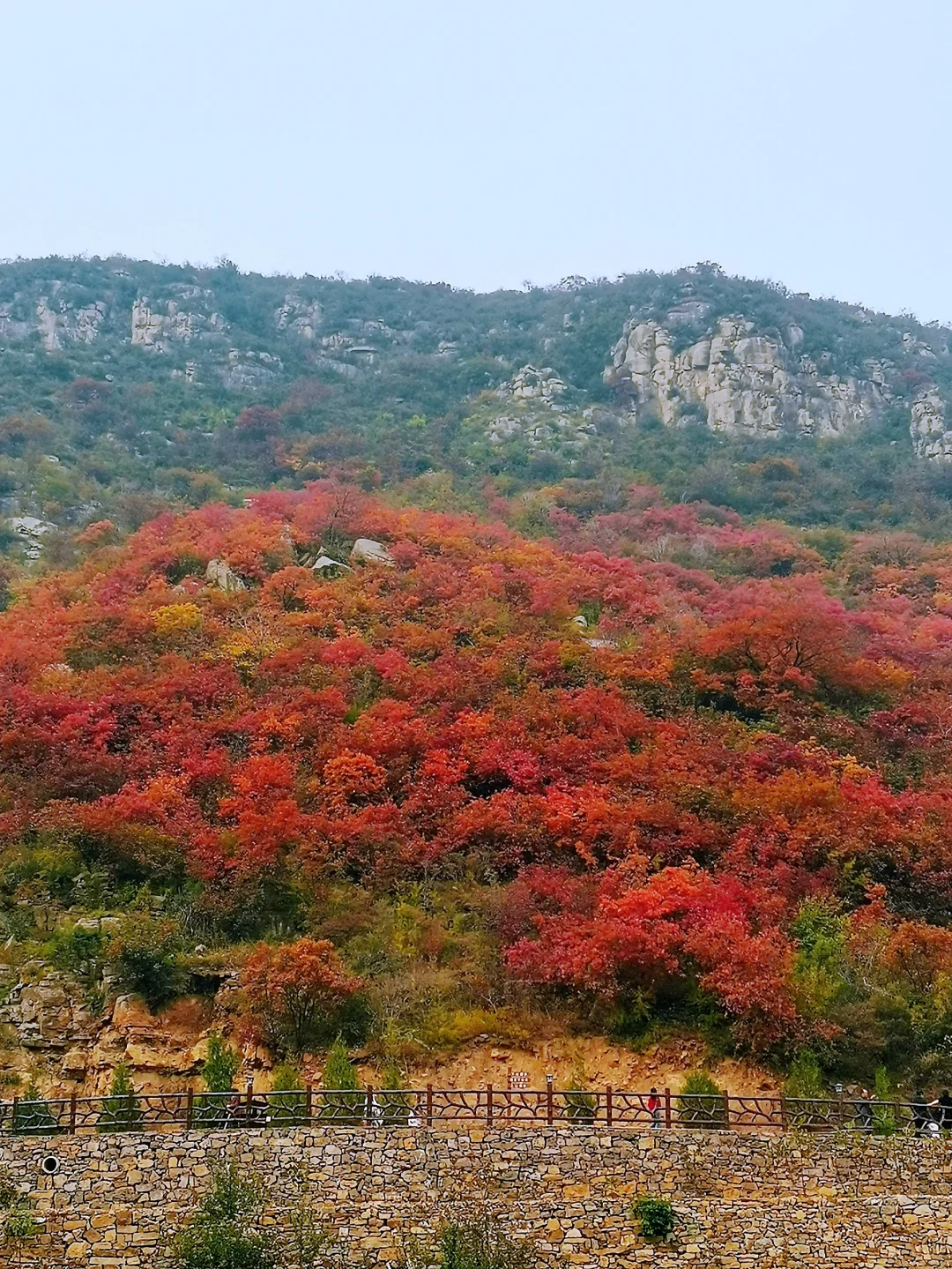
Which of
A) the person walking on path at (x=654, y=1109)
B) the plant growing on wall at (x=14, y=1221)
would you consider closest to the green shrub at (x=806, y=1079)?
the person walking on path at (x=654, y=1109)

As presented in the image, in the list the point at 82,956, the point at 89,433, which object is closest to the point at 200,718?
the point at 82,956

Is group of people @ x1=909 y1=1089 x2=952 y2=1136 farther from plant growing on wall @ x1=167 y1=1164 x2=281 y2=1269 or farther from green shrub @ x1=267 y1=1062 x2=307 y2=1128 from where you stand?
plant growing on wall @ x1=167 y1=1164 x2=281 y2=1269

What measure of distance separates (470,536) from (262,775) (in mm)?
19516

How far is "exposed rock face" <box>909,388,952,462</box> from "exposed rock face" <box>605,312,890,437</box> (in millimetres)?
2563

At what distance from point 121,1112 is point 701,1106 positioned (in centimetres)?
865

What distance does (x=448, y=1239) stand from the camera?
15.7 metres

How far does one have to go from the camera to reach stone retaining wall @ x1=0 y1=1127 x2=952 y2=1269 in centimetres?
1617

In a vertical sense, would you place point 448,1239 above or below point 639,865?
below

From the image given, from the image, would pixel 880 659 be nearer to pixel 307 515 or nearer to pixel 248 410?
pixel 307 515

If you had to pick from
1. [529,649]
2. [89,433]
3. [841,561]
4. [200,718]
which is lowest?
[200,718]

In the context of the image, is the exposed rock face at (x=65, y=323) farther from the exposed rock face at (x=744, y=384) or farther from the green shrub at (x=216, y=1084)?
the green shrub at (x=216, y=1084)

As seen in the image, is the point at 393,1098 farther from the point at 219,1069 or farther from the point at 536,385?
the point at 536,385

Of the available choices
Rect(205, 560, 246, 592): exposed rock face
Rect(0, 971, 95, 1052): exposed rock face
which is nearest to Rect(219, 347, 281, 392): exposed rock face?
Rect(205, 560, 246, 592): exposed rock face

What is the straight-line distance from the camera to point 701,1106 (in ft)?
58.9
